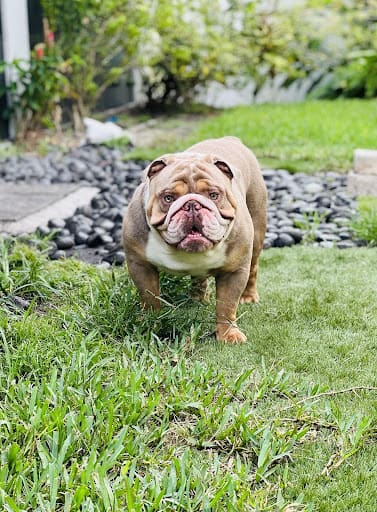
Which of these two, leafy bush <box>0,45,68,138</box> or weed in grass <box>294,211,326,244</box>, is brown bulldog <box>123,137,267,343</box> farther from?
leafy bush <box>0,45,68,138</box>

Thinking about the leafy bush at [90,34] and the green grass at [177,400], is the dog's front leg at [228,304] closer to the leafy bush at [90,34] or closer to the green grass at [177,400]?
the green grass at [177,400]

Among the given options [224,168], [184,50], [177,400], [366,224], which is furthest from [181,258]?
[184,50]

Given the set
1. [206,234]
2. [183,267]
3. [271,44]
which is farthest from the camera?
[271,44]

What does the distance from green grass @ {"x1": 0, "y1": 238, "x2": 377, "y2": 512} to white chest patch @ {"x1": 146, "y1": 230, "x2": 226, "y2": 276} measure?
0.26 metres

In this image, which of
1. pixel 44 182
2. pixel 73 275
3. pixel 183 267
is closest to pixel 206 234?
pixel 183 267

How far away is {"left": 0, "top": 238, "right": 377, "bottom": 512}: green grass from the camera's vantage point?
2055 mm

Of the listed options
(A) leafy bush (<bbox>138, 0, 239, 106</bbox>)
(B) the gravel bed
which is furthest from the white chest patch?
(A) leafy bush (<bbox>138, 0, 239, 106</bbox>)

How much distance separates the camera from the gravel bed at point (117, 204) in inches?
190

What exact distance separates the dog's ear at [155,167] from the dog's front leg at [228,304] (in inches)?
20.8

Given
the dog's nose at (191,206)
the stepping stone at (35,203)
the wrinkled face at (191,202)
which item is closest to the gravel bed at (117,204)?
the stepping stone at (35,203)

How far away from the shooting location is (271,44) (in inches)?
516

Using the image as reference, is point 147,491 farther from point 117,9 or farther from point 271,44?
point 271,44

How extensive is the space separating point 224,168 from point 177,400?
1003mm

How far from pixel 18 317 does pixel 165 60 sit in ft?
30.4
